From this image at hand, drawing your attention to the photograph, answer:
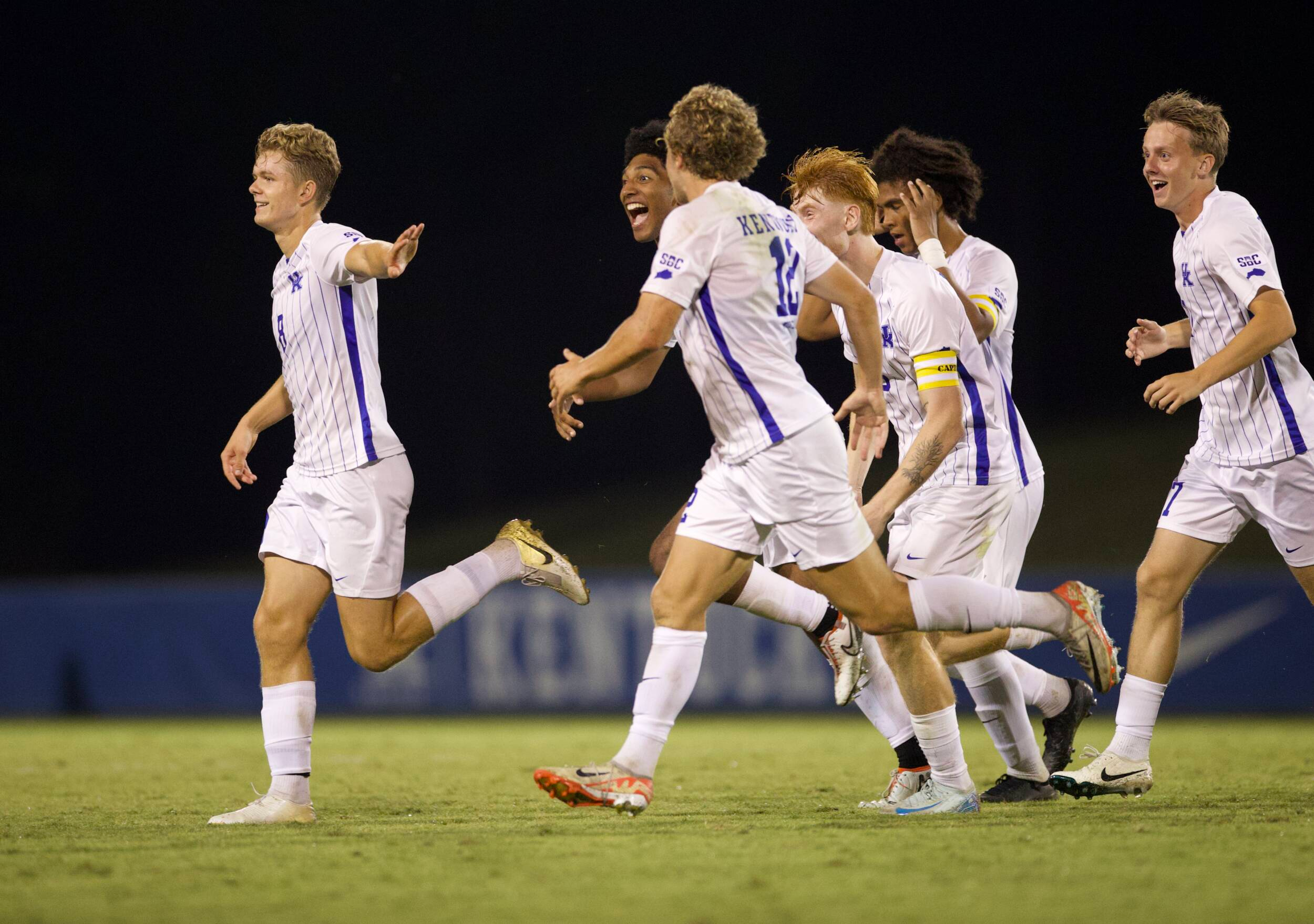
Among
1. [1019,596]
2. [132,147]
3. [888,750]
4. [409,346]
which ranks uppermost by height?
[132,147]

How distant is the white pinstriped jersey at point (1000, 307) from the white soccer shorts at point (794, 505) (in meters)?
1.17

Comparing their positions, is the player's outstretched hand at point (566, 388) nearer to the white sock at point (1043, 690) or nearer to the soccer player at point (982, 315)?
the soccer player at point (982, 315)

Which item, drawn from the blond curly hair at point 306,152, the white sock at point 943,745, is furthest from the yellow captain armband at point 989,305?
the blond curly hair at point 306,152

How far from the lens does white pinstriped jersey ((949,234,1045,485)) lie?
207 inches

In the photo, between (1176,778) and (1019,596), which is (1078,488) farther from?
(1019,596)

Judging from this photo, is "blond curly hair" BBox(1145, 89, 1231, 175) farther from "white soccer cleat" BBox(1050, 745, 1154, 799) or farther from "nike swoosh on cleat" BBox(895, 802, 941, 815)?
"nike swoosh on cleat" BBox(895, 802, 941, 815)

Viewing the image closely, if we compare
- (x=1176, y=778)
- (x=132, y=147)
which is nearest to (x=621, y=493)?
(x=132, y=147)

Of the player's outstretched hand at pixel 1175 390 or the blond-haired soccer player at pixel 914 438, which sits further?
the blond-haired soccer player at pixel 914 438

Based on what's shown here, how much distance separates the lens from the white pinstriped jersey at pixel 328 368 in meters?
4.90

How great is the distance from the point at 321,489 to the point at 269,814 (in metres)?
1.09

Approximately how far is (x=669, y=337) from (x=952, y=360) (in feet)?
3.71

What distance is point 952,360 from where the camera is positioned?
4.80 metres

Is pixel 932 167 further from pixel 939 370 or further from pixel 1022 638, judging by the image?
pixel 1022 638

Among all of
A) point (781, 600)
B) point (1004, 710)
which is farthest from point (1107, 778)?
point (781, 600)
